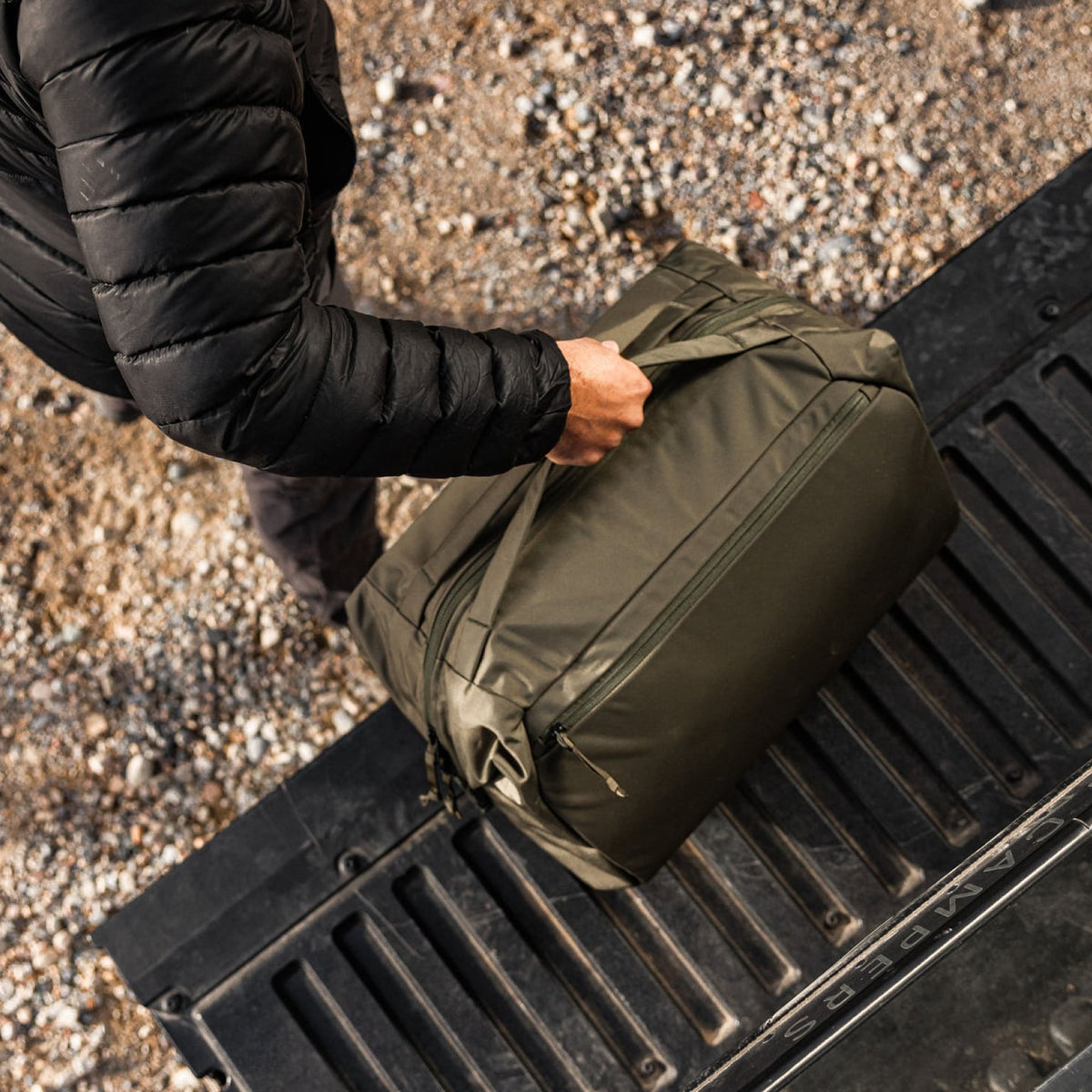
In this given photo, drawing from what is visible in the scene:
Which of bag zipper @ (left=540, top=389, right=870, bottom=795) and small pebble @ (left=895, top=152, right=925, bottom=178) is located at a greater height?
small pebble @ (left=895, top=152, right=925, bottom=178)

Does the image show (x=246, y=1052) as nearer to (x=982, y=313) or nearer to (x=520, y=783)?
(x=520, y=783)

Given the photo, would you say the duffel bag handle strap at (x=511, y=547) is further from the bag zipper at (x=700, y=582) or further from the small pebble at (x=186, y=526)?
the small pebble at (x=186, y=526)

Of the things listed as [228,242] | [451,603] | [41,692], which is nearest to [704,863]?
[451,603]

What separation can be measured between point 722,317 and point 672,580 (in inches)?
14.4

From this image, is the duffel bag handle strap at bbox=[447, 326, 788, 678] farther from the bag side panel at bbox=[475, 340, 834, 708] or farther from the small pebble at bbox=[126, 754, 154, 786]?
the small pebble at bbox=[126, 754, 154, 786]

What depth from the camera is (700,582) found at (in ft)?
4.19

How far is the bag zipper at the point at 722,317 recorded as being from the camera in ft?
4.52

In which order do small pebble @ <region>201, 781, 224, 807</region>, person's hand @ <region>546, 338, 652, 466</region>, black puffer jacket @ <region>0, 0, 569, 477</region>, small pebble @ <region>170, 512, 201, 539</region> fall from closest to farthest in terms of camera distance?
black puffer jacket @ <region>0, 0, 569, 477</region> < person's hand @ <region>546, 338, 652, 466</region> < small pebble @ <region>201, 781, 224, 807</region> < small pebble @ <region>170, 512, 201, 539</region>

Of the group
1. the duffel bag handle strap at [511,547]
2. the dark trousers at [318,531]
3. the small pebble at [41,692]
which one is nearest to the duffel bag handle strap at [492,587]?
the duffel bag handle strap at [511,547]

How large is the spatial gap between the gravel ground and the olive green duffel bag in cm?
78

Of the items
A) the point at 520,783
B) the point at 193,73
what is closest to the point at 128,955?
the point at 520,783

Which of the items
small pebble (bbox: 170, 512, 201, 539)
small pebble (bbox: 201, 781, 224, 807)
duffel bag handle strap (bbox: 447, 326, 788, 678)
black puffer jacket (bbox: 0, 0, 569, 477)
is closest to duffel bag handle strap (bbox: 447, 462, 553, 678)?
duffel bag handle strap (bbox: 447, 326, 788, 678)

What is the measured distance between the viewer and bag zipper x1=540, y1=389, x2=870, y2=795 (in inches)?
49.3

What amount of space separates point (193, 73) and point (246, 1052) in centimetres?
131
